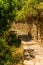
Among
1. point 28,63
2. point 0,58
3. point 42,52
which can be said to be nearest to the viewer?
point 28,63

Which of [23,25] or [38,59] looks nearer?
[38,59]

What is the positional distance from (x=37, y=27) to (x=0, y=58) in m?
3.86

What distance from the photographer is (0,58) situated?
29.7 feet

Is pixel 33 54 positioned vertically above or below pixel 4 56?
below

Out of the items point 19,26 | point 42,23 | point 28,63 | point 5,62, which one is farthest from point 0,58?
point 19,26

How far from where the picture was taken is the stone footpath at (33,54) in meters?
8.61

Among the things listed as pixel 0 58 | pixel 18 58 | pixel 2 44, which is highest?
pixel 2 44

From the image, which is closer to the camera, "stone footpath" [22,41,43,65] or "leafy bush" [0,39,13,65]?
"stone footpath" [22,41,43,65]

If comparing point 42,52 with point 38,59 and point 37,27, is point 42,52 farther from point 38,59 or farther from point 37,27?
point 37,27

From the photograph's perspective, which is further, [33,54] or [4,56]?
[33,54]

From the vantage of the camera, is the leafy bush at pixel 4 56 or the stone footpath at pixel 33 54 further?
the leafy bush at pixel 4 56

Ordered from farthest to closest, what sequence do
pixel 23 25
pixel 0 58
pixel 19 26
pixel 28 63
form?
pixel 19 26, pixel 23 25, pixel 0 58, pixel 28 63

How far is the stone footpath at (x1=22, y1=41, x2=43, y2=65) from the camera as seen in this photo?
28.2 feet

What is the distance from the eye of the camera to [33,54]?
9.70 meters
